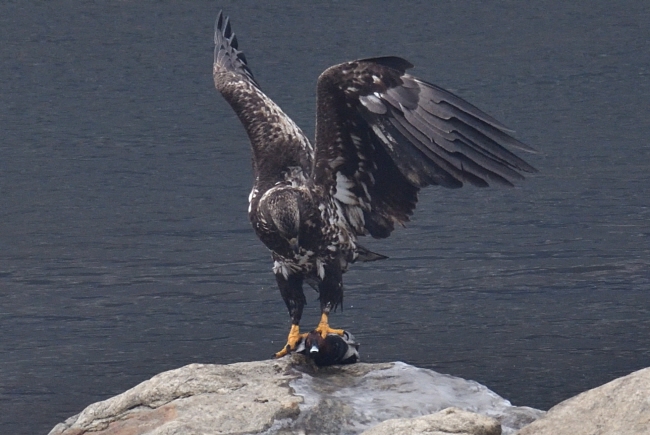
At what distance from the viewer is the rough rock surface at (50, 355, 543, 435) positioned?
779 cm

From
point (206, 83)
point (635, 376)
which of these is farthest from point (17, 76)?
point (635, 376)

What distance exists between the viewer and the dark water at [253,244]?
1152 centimetres

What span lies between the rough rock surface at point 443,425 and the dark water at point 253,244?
3121mm

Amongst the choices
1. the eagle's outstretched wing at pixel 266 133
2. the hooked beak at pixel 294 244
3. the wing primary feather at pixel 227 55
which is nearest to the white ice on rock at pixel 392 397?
the hooked beak at pixel 294 244

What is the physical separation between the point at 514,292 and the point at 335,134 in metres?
4.99

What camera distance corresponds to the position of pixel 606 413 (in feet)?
23.1

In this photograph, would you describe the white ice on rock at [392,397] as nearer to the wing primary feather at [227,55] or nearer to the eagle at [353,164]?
the eagle at [353,164]

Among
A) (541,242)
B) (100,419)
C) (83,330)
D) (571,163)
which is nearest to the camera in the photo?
(100,419)

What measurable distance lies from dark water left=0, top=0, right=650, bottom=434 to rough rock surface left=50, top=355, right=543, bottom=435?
193 centimetres

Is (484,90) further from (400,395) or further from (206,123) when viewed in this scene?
(400,395)

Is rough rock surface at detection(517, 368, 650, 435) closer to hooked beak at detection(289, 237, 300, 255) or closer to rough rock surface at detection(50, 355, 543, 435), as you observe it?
rough rock surface at detection(50, 355, 543, 435)

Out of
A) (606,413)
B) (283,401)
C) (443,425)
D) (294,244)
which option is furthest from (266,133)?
(606,413)

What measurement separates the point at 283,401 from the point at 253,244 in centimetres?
779

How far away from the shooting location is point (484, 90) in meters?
28.9
